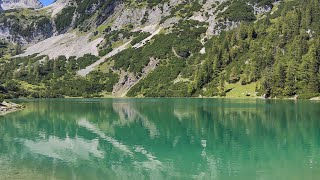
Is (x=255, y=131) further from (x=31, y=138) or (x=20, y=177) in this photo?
(x=20, y=177)

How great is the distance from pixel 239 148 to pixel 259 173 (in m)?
11.8

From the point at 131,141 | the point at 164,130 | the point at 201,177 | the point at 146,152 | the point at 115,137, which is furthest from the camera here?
the point at 164,130

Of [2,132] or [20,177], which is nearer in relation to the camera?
[20,177]

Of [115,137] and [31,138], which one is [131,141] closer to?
[115,137]

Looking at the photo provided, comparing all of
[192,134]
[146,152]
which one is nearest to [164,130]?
[192,134]

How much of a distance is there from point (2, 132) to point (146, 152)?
3164cm

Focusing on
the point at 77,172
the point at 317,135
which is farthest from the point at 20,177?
the point at 317,135

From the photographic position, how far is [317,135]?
51344 mm

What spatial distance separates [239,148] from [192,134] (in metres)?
13.1

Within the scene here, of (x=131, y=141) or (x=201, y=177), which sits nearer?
(x=201, y=177)

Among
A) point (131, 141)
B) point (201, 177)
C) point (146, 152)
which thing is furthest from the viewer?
point (131, 141)

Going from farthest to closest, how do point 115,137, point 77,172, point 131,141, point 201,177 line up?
point 115,137 → point 131,141 → point 77,172 → point 201,177

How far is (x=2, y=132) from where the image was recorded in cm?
6200

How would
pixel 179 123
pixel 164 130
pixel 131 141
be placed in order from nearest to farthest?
1. pixel 131 141
2. pixel 164 130
3. pixel 179 123
